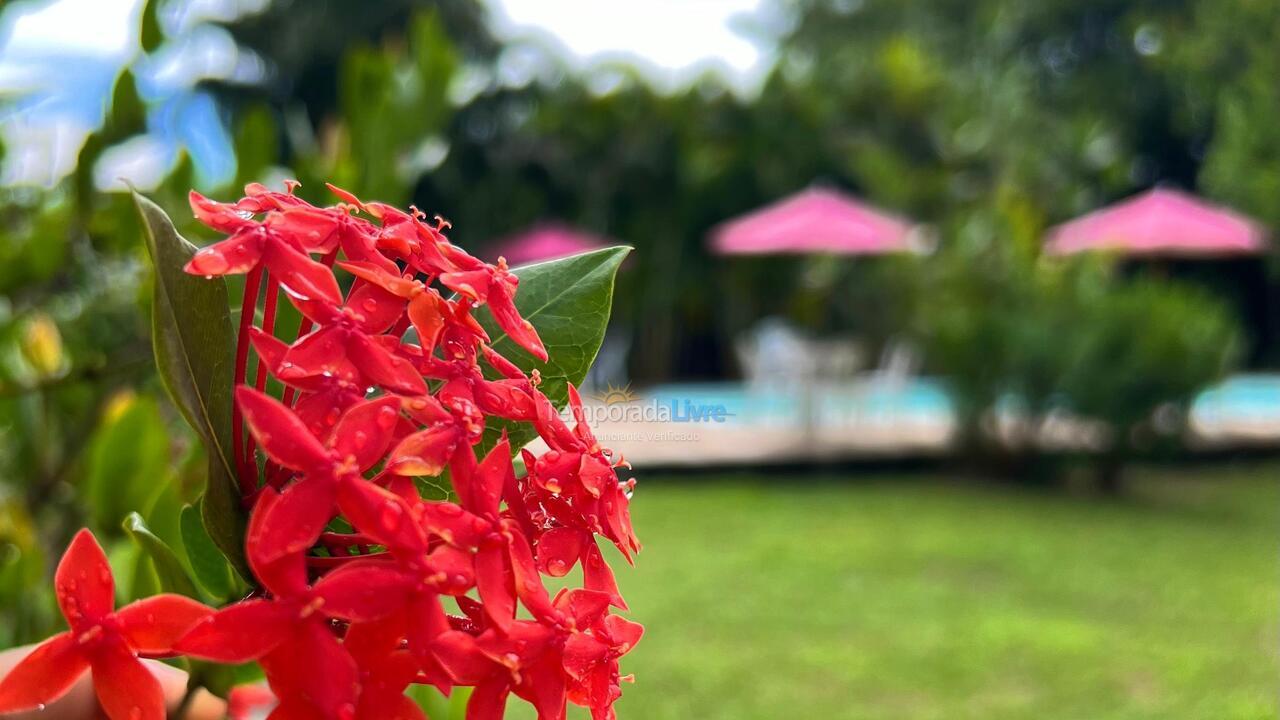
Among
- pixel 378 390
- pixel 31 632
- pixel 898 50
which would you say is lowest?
pixel 31 632

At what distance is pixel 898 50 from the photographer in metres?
11.8

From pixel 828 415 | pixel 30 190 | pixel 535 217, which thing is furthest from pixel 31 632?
pixel 535 217

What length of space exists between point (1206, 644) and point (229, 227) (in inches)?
160

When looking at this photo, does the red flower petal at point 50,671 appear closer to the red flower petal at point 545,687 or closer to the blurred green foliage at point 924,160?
the red flower petal at point 545,687

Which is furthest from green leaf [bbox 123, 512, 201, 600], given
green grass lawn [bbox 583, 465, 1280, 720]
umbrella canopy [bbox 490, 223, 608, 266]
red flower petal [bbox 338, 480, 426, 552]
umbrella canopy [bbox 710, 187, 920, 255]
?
umbrella canopy [bbox 490, 223, 608, 266]

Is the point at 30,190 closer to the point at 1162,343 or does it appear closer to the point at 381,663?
the point at 381,663

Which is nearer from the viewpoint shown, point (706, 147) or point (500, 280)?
point (500, 280)

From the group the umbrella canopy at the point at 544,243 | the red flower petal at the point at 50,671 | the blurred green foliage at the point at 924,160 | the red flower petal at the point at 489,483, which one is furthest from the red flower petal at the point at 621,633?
the umbrella canopy at the point at 544,243

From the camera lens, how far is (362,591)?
0.38m

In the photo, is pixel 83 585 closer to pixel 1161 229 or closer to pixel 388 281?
pixel 388 281

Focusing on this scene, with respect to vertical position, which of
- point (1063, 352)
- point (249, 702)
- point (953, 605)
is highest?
point (249, 702)

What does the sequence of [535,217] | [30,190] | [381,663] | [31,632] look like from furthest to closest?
[535,217]
[30,190]
[31,632]
[381,663]

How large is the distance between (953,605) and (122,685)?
4100 mm

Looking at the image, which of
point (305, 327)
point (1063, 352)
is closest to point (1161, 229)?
point (1063, 352)
